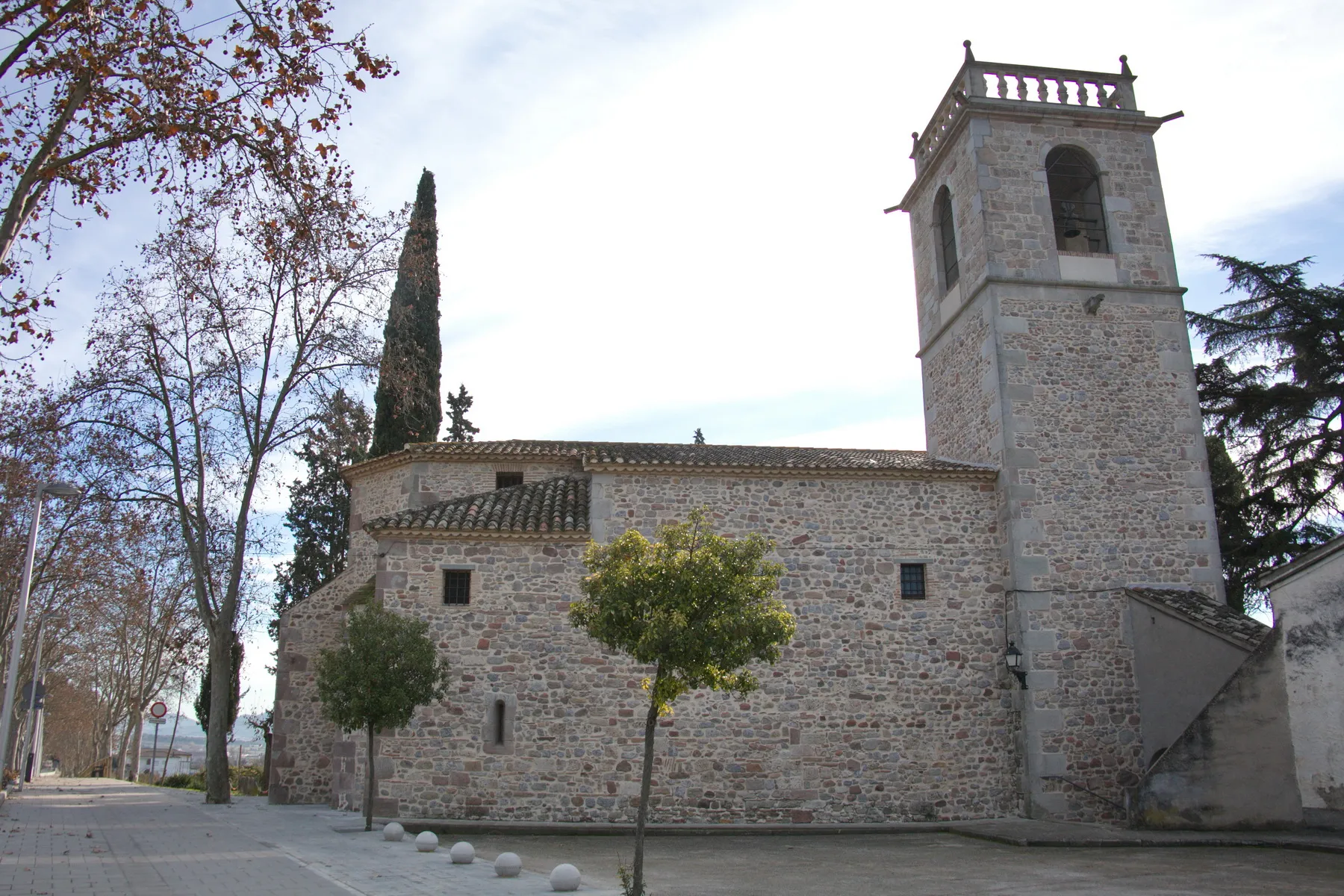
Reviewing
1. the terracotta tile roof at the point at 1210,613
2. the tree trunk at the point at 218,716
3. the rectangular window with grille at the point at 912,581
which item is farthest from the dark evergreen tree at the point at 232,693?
the terracotta tile roof at the point at 1210,613

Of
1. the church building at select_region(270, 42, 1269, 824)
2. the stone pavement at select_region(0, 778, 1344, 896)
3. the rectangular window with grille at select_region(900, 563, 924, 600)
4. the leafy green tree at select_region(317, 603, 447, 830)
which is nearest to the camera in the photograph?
the stone pavement at select_region(0, 778, 1344, 896)

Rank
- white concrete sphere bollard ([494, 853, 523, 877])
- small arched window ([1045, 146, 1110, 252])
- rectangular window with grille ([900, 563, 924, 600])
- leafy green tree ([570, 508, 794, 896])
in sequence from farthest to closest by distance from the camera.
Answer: small arched window ([1045, 146, 1110, 252]), rectangular window with grille ([900, 563, 924, 600]), white concrete sphere bollard ([494, 853, 523, 877]), leafy green tree ([570, 508, 794, 896])

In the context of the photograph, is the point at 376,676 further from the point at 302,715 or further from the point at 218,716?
the point at 218,716

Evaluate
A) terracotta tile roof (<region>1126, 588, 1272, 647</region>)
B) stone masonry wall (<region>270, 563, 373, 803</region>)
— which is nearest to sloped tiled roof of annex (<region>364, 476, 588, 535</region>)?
stone masonry wall (<region>270, 563, 373, 803</region>)

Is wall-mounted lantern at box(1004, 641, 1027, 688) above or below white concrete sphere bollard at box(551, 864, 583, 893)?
above

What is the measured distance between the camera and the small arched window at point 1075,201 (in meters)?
18.7

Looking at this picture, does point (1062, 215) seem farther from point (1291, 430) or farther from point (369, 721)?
point (369, 721)

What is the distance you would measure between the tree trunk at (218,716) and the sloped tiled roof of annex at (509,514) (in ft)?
17.2

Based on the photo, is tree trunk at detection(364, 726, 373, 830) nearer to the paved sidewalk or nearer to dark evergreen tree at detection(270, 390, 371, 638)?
the paved sidewalk

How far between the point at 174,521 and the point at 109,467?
1.75 meters

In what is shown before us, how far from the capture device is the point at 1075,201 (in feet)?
64.0

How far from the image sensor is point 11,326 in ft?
25.0

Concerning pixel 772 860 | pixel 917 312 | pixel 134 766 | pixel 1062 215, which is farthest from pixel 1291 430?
pixel 134 766

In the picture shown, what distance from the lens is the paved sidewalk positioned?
28.0 ft
